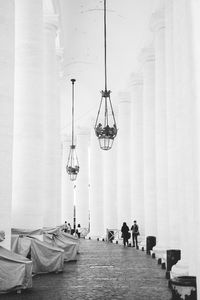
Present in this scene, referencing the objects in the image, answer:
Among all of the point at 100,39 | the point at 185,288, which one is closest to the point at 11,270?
the point at 185,288

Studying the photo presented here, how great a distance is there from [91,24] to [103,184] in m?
22.3

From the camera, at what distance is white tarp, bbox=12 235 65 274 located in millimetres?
16875

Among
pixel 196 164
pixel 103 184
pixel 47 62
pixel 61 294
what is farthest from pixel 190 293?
pixel 103 184

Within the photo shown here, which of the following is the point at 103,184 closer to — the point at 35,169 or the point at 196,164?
the point at 35,169

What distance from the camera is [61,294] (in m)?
13.3

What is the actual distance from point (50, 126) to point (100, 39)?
9.47m

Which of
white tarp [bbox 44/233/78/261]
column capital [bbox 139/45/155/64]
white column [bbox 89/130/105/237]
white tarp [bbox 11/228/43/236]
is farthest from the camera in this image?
white column [bbox 89/130/105/237]

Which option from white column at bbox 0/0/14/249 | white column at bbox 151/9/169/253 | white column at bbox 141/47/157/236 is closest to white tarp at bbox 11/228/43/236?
white column at bbox 0/0/14/249

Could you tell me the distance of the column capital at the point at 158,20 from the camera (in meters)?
23.5

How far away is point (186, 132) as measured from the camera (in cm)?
1162

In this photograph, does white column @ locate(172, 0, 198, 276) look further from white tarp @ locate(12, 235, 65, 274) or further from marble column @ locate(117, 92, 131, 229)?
marble column @ locate(117, 92, 131, 229)

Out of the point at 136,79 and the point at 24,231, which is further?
the point at 136,79

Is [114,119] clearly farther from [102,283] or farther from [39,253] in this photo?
[102,283]

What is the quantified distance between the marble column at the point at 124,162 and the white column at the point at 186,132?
25179 millimetres
